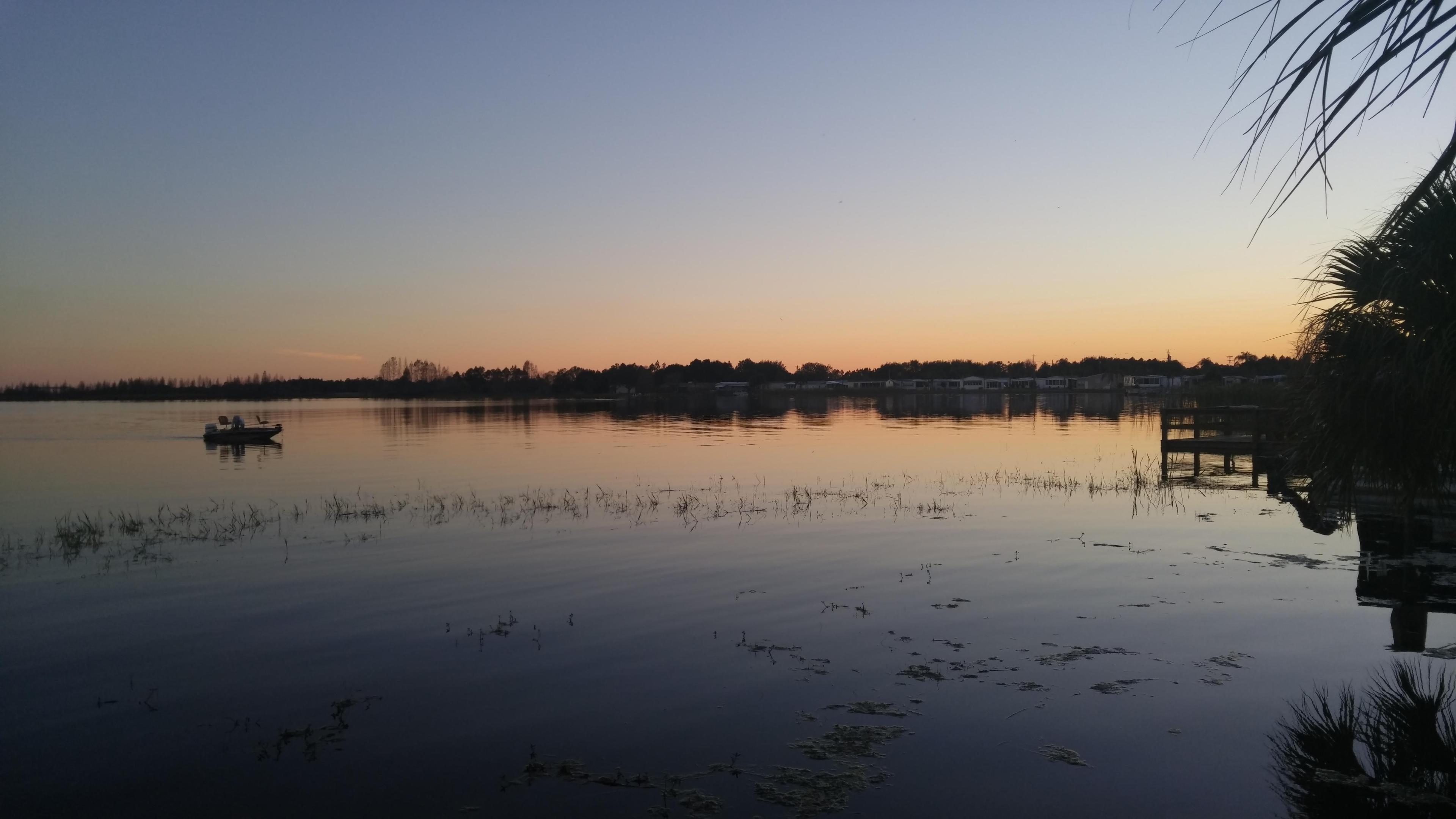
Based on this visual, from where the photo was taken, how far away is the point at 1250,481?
2878 centimetres

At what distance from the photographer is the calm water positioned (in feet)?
24.8

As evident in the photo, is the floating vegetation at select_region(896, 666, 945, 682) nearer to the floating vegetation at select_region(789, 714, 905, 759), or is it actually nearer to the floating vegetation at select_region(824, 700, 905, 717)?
the floating vegetation at select_region(824, 700, 905, 717)

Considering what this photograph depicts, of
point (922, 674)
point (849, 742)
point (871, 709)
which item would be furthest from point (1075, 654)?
point (849, 742)

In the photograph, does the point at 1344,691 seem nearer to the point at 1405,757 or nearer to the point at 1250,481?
the point at 1405,757

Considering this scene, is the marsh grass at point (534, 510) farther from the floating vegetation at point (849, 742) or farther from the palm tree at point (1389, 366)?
the floating vegetation at point (849, 742)

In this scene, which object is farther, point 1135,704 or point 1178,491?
point 1178,491

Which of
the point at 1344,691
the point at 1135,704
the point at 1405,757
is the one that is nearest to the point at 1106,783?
the point at 1135,704

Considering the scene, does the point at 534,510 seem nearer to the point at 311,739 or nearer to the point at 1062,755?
the point at 311,739

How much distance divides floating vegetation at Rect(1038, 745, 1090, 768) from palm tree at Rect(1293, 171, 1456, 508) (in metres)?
5.45

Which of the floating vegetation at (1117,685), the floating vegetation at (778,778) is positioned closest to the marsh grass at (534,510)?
the floating vegetation at (1117,685)

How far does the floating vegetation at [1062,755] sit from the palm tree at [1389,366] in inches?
214

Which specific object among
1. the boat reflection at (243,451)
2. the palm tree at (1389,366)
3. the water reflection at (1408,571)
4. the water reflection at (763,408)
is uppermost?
the palm tree at (1389,366)

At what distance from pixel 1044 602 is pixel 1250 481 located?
1980 cm

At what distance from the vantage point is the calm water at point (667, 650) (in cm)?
756
